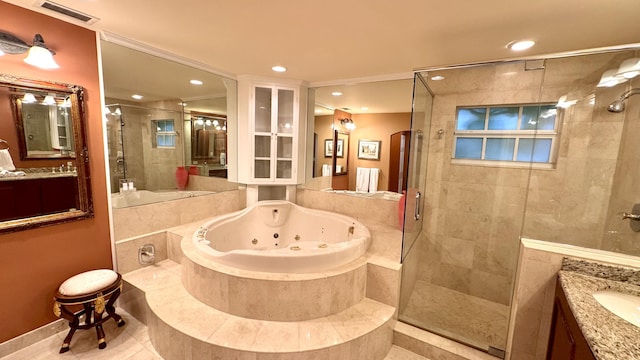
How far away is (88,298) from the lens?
1.77 m

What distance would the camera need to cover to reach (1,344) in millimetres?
1687

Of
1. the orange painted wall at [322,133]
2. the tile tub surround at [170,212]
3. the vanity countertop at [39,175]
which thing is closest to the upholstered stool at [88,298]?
the tile tub surround at [170,212]

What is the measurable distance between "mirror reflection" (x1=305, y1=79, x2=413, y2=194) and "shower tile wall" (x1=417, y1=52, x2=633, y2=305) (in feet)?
1.21

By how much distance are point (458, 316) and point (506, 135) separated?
188 cm

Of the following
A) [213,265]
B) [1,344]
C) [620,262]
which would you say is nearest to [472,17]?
[620,262]

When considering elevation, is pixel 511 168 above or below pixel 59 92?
below

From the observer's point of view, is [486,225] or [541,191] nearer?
[541,191]

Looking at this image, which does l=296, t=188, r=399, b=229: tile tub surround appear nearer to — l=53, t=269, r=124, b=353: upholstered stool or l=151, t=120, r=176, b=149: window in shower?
l=151, t=120, r=176, b=149: window in shower

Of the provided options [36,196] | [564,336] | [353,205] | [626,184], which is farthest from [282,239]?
[626,184]

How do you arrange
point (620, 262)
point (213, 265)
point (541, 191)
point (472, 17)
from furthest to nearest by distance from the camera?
point (541, 191) → point (213, 265) → point (472, 17) → point (620, 262)

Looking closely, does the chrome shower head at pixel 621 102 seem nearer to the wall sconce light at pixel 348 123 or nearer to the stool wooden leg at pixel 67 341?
the wall sconce light at pixel 348 123

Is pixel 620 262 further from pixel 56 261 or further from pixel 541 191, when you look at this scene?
pixel 56 261

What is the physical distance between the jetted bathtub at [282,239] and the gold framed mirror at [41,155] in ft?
3.29

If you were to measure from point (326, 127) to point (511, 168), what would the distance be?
2.20 metres
